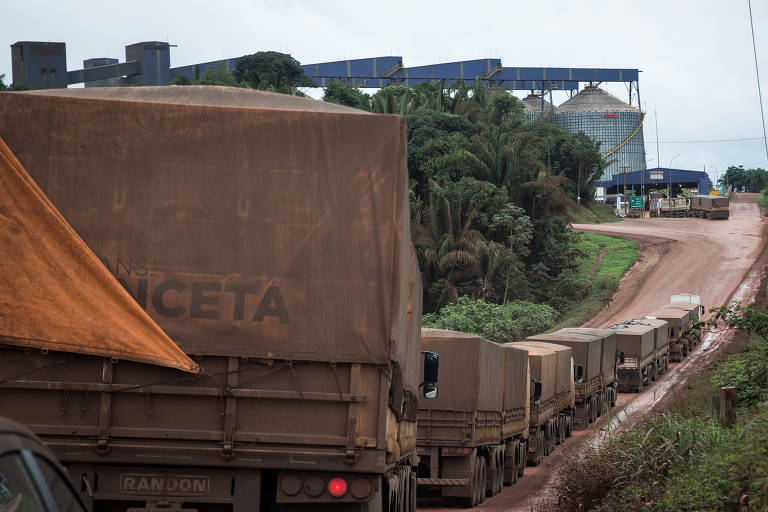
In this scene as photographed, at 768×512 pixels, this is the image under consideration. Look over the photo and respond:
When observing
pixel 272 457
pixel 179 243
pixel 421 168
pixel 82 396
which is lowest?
pixel 272 457

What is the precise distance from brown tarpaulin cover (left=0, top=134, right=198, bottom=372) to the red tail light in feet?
4.34

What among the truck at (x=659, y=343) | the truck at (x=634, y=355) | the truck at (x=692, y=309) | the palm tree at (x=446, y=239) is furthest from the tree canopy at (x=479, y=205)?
the truck at (x=634, y=355)

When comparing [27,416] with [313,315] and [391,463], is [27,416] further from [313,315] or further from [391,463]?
[391,463]

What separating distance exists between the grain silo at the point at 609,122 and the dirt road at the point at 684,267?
2700cm

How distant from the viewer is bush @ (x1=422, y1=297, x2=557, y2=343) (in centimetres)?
4300

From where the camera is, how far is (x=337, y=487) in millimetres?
7066

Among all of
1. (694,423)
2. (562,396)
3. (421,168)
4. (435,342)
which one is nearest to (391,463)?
(694,423)

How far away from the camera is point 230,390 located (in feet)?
23.1

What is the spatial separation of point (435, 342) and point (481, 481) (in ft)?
9.89

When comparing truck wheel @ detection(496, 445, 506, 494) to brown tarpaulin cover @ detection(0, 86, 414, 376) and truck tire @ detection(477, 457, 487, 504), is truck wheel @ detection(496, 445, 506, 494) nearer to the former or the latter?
truck tire @ detection(477, 457, 487, 504)

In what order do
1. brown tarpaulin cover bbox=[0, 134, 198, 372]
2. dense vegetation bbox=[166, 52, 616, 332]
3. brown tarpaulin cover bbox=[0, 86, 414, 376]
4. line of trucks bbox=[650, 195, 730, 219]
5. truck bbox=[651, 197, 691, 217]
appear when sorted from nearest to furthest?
brown tarpaulin cover bbox=[0, 134, 198, 372]
brown tarpaulin cover bbox=[0, 86, 414, 376]
dense vegetation bbox=[166, 52, 616, 332]
line of trucks bbox=[650, 195, 730, 219]
truck bbox=[651, 197, 691, 217]

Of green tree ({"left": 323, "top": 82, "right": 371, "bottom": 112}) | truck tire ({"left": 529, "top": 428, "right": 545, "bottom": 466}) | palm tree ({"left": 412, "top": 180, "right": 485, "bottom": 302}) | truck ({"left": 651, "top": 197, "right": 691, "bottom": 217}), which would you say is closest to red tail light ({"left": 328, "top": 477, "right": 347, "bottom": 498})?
truck tire ({"left": 529, "top": 428, "right": 545, "bottom": 466})

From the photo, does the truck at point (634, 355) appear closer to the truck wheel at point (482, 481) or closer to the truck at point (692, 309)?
the truck at point (692, 309)

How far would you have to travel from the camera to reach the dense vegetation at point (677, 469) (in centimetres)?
826
